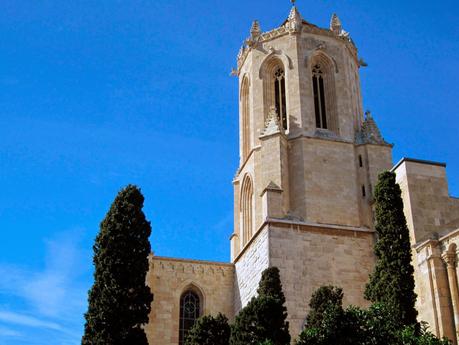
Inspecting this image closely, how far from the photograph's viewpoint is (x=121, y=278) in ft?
57.4

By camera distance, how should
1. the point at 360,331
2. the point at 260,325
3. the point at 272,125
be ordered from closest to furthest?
the point at 360,331
the point at 260,325
the point at 272,125

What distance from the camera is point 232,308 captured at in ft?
90.6

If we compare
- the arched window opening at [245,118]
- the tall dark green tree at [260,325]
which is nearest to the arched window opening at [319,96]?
the arched window opening at [245,118]

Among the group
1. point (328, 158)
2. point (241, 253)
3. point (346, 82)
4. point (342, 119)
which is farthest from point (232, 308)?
point (346, 82)

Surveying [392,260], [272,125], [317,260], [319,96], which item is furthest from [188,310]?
[392,260]

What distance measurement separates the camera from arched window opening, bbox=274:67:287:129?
95.7ft

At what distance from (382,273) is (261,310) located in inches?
151

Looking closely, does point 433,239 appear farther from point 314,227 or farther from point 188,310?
point 188,310

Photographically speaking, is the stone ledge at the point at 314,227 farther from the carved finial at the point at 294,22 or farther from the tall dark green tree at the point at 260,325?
the carved finial at the point at 294,22

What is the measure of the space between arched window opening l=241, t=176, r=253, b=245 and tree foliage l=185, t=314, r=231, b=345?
12.2 metres

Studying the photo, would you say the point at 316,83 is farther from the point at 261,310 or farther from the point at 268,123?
the point at 261,310

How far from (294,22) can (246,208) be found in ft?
28.5

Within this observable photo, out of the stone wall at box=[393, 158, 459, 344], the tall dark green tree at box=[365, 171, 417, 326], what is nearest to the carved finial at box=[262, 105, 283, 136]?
the stone wall at box=[393, 158, 459, 344]

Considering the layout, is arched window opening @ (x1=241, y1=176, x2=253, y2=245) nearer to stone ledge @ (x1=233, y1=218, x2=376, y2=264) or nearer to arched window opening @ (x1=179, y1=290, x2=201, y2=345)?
stone ledge @ (x1=233, y1=218, x2=376, y2=264)
